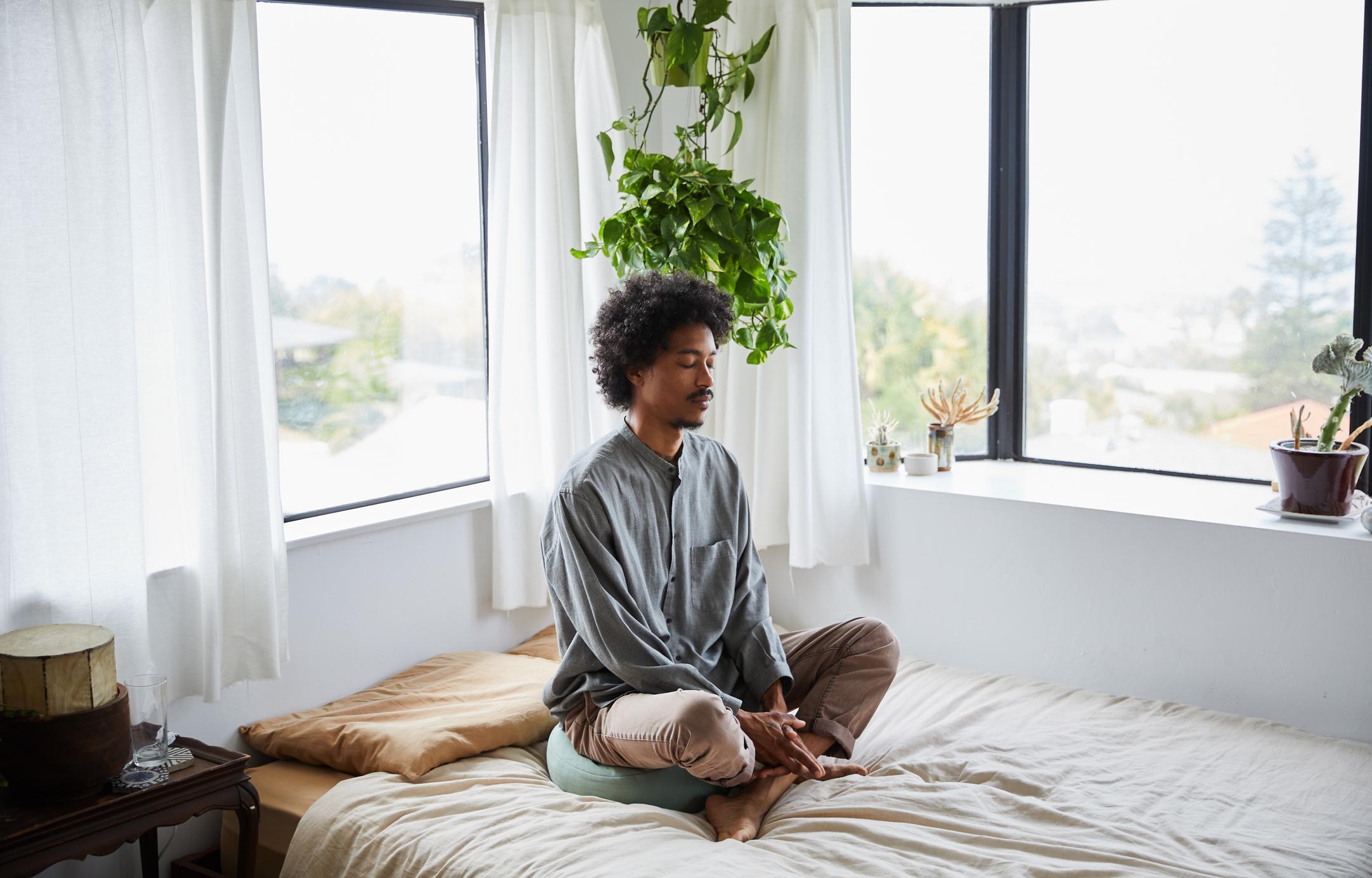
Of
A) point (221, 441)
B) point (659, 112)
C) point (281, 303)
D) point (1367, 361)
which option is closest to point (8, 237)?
point (221, 441)

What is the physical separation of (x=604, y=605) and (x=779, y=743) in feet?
1.36

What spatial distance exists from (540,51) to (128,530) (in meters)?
1.57

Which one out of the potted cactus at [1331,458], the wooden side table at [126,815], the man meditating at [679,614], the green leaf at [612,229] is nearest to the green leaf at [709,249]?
the green leaf at [612,229]

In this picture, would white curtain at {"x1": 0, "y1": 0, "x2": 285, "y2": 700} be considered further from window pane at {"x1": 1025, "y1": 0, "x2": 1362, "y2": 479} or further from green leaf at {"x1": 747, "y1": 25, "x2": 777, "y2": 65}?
window pane at {"x1": 1025, "y1": 0, "x2": 1362, "y2": 479}

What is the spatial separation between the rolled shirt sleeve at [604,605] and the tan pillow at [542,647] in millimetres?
819

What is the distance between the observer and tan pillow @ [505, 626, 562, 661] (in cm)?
303

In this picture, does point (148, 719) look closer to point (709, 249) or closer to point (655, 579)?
point (655, 579)

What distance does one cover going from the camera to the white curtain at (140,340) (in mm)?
2047

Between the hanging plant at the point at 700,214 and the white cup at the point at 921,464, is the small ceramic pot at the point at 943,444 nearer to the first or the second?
the white cup at the point at 921,464

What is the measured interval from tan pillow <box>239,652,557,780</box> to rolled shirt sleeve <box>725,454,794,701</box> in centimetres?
45

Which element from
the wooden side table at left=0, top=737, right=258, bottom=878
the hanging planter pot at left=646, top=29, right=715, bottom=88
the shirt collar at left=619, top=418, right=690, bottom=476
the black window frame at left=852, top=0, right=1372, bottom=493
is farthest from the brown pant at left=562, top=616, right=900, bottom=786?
the hanging planter pot at left=646, top=29, right=715, bottom=88

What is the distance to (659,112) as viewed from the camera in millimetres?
3350

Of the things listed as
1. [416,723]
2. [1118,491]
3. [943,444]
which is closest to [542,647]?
[416,723]

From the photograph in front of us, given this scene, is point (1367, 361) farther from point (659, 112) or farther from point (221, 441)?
point (221, 441)
